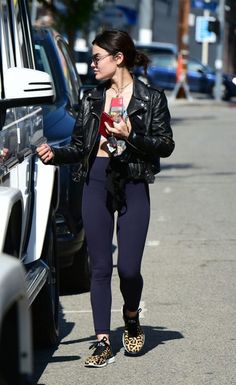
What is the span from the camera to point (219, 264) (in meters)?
10.2

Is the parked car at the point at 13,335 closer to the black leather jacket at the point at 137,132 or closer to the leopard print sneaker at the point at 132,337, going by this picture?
the black leather jacket at the point at 137,132

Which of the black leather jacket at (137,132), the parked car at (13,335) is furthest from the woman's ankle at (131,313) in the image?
the parked car at (13,335)

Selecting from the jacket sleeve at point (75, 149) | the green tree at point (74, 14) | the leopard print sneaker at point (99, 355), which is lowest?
the green tree at point (74, 14)

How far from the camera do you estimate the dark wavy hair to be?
6594mm

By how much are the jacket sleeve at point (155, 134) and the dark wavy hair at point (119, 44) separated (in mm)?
227

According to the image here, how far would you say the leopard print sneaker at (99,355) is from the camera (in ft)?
21.9

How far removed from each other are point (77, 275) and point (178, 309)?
0.94 metres

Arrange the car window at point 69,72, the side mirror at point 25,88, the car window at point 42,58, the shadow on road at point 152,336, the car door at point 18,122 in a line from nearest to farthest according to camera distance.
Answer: the side mirror at point 25,88, the car door at point 18,122, the shadow on road at point 152,336, the car window at point 42,58, the car window at point 69,72

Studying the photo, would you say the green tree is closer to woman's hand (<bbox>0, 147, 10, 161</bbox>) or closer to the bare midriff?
the bare midriff

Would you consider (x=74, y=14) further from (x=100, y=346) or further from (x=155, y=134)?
(x=100, y=346)

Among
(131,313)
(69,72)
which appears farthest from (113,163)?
(69,72)

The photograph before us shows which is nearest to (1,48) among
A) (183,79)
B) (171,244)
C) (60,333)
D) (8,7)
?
(8,7)

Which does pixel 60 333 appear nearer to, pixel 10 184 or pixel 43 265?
pixel 43 265

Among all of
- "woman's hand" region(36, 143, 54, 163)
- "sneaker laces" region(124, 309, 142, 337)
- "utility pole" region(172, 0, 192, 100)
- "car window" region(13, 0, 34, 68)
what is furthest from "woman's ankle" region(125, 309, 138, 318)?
"utility pole" region(172, 0, 192, 100)
